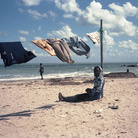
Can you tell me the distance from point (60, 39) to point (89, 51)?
1467 mm

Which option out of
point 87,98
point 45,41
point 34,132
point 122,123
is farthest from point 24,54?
point 122,123

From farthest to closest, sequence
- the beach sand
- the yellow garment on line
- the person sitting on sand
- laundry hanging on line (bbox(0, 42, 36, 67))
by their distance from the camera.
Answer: the person sitting on sand, the yellow garment on line, laundry hanging on line (bbox(0, 42, 36, 67)), the beach sand

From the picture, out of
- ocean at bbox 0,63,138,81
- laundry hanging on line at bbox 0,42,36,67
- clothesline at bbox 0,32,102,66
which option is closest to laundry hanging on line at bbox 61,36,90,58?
clothesline at bbox 0,32,102,66

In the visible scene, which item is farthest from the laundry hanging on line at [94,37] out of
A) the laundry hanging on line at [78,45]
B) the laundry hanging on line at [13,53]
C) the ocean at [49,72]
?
the ocean at [49,72]

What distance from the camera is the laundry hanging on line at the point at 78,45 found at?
686 centimetres

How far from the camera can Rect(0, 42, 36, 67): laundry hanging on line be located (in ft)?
19.2

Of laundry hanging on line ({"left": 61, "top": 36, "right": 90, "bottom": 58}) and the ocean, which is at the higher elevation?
laundry hanging on line ({"left": 61, "top": 36, "right": 90, "bottom": 58})

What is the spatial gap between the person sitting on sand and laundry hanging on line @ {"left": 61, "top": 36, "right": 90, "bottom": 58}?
90 centimetres

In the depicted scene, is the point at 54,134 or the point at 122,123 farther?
the point at 122,123

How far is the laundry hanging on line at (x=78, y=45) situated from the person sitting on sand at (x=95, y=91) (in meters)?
0.90

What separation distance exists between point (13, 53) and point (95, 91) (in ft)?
12.8

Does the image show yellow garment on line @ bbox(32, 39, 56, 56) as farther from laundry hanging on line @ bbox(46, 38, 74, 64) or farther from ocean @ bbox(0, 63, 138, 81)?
ocean @ bbox(0, 63, 138, 81)

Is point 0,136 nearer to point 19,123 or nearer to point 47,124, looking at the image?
point 19,123

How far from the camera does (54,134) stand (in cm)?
428
